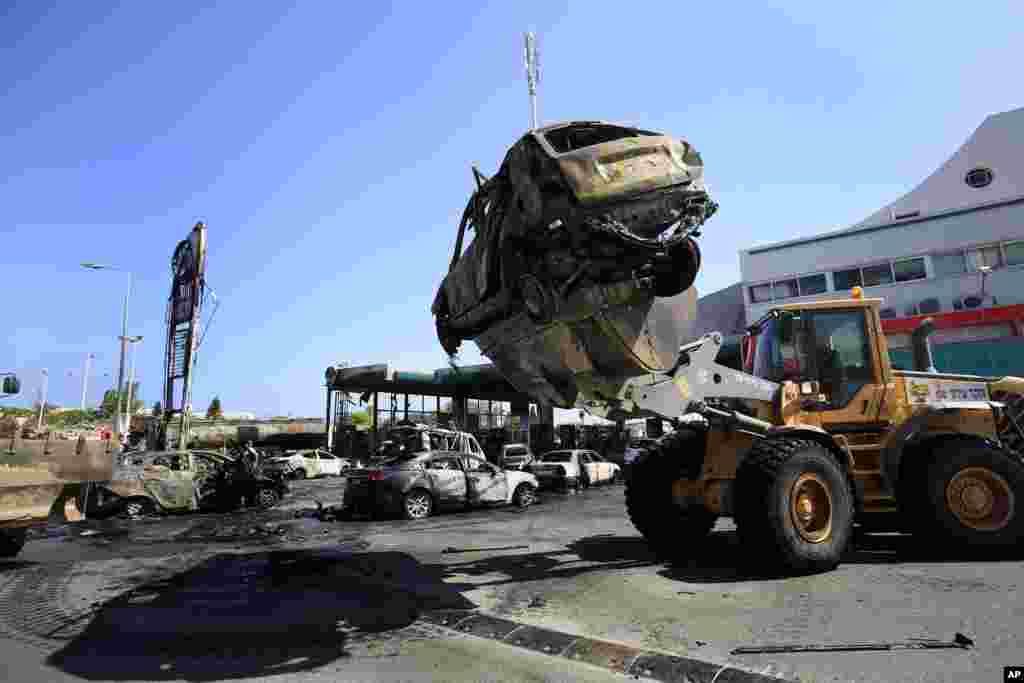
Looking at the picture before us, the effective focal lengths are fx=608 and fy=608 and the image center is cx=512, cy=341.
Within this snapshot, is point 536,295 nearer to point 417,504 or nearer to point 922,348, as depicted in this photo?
point 922,348

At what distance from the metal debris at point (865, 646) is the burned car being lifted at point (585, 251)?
7.89 ft

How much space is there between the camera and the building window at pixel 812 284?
3441cm

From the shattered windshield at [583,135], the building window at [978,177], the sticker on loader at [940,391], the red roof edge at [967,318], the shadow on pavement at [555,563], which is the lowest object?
the shadow on pavement at [555,563]

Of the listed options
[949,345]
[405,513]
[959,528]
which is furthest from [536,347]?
[949,345]

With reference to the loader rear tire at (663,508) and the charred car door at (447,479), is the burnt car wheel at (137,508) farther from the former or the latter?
the loader rear tire at (663,508)

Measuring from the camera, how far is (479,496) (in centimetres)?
1435

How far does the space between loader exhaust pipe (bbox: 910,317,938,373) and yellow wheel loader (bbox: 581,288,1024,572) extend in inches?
0.7

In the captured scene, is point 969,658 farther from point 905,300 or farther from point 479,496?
point 905,300

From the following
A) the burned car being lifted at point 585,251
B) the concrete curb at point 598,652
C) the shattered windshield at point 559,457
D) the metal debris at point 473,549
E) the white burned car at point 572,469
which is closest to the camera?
the concrete curb at point 598,652

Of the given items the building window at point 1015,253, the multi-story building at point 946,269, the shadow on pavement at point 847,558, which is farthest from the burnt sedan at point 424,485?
the building window at point 1015,253

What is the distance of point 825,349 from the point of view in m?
7.38

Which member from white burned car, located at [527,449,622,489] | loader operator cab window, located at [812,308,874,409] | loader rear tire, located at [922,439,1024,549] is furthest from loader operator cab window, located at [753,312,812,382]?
white burned car, located at [527,449,622,489]

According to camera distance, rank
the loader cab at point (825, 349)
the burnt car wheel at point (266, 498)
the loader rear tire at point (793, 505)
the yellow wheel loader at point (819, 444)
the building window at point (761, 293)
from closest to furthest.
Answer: the loader rear tire at point (793, 505), the yellow wheel loader at point (819, 444), the loader cab at point (825, 349), the burnt car wheel at point (266, 498), the building window at point (761, 293)

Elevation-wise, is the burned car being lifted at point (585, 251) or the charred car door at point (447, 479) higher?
the burned car being lifted at point (585, 251)
